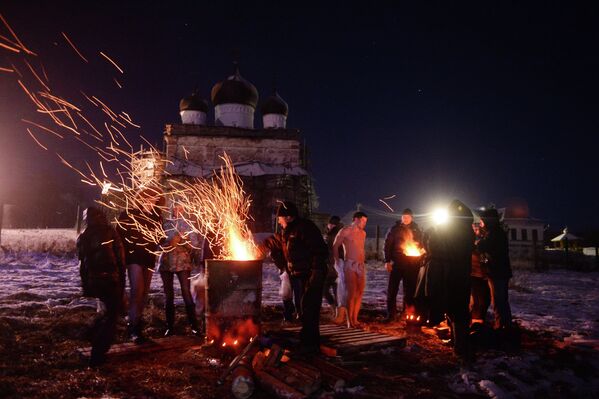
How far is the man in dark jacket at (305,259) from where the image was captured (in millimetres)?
5648

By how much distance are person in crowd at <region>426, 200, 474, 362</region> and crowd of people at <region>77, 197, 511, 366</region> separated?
0.04 feet

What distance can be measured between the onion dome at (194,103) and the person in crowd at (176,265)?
3214cm

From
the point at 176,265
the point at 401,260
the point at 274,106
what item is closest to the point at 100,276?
the point at 176,265

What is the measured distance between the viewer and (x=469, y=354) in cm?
564

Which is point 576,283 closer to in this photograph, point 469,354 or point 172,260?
point 469,354

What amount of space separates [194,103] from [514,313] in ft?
109

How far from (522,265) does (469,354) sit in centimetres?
1879

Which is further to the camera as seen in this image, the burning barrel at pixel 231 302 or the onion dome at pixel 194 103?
the onion dome at pixel 194 103

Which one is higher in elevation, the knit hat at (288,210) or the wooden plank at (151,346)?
the knit hat at (288,210)

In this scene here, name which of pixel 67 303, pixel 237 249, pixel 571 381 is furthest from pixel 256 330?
pixel 67 303

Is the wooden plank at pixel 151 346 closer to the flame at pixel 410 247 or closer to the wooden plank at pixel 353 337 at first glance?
the wooden plank at pixel 353 337

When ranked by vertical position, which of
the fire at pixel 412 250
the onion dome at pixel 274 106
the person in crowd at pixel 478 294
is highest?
the onion dome at pixel 274 106

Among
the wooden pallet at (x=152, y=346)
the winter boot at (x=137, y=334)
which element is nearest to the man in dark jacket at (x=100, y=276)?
the wooden pallet at (x=152, y=346)

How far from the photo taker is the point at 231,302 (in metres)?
5.89
